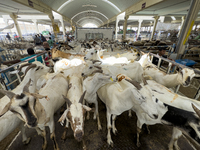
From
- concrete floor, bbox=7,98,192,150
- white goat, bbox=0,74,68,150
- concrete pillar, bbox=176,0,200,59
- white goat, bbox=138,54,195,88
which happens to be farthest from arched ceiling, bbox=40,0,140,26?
concrete floor, bbox=7,98,192,150

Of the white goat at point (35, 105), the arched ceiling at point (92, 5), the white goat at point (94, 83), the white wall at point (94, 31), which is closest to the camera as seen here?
the white goat at point (35, 105)

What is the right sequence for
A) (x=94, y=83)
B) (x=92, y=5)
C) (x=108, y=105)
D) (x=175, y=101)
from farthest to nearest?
(x=92, y=5) → (x=94, y=83) → (x=108, y=105) → (x=175, y=101)

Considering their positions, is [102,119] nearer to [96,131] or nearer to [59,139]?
[96,131]

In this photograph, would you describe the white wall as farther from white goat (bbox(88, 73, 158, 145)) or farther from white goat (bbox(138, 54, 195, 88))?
white goat (bbox(88, 73, 158, 145))

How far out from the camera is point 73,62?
510 cm

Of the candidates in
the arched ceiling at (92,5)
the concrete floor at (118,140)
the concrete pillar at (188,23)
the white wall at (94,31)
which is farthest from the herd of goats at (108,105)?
the arched ceiling at (92,5)

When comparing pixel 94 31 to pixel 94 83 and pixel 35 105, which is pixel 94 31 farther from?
pixel 35 105

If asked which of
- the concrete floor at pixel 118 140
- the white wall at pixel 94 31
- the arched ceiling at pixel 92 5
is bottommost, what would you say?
the concrete floor at pixel 118 140

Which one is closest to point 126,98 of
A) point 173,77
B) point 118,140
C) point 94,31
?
point 118,140

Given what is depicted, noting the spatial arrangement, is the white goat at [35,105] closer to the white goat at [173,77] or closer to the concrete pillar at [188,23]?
the white goat at [173,77]

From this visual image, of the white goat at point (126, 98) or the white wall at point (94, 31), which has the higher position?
the white wall at point (94, 31)

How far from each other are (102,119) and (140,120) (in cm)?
139

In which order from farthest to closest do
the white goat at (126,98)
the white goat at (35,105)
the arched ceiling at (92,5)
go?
the arched ceiling at (92,5) < the white goat at (126,98) < the white goat at (35,105)

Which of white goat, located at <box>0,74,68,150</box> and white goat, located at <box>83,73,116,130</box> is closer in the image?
white goat, located at <box>0,74,68,150</box>
